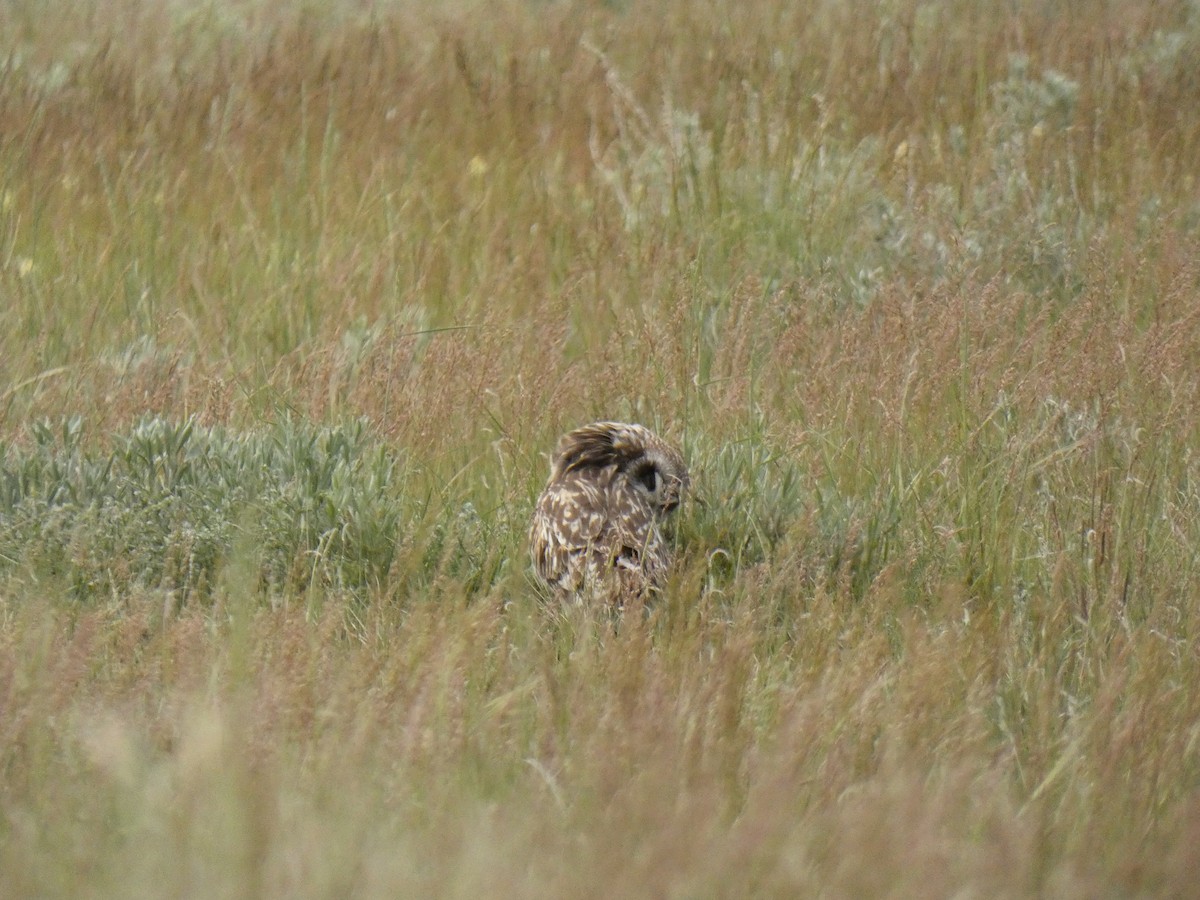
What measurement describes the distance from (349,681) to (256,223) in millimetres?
3872

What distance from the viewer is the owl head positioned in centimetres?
439

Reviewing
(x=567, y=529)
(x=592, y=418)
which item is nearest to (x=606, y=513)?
(x=567, y=529)

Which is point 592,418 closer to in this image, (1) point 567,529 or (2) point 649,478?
(2) point 649,478

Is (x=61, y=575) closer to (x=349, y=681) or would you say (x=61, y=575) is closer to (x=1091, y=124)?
(x=349, y=681)

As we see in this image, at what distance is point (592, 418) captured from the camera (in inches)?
204

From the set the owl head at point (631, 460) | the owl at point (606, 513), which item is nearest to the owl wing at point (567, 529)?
the owl at point (606, 513)

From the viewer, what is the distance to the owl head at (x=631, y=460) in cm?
439

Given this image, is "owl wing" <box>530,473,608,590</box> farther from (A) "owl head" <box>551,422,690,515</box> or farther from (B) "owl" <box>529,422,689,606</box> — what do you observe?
(A) "owl head" <box>551,422,690,515</box>

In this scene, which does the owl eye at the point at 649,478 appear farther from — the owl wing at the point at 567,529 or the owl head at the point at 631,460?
the owl wing at the point at 567,529

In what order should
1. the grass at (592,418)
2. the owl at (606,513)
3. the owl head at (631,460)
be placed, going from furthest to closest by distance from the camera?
the owl head at (631,460) → the owl at (606,513) → the grass at (592,418)

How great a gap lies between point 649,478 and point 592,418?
78cm

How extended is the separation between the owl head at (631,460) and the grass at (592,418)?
0.55 feet

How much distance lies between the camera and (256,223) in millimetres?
6590

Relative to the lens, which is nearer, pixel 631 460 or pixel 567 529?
pixel 567 529
